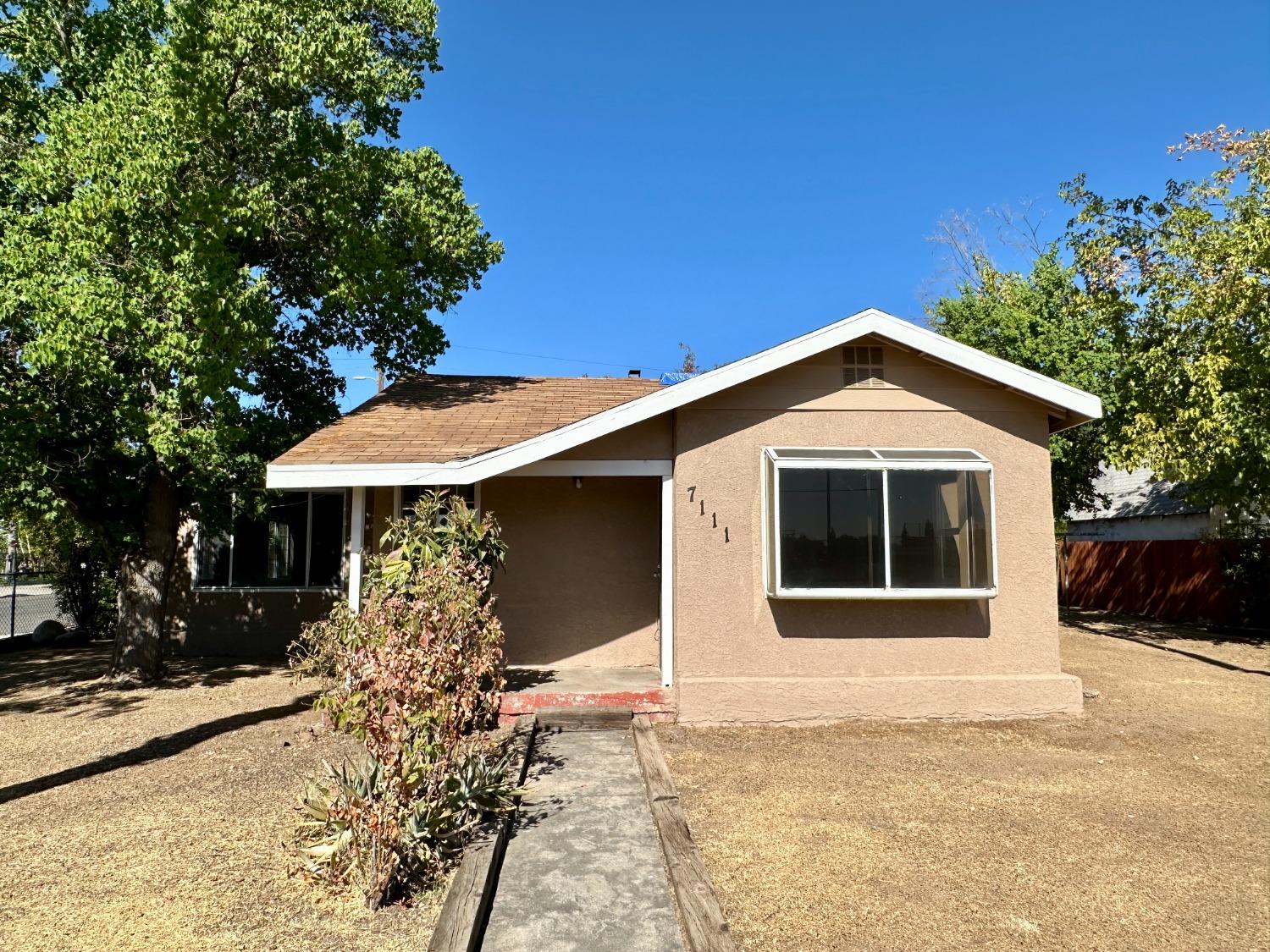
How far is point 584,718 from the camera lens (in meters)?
7.59

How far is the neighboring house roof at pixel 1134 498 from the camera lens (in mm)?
20750

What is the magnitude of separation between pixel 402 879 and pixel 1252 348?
1365cm

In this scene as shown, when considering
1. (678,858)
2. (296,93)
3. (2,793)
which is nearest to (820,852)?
(678,858)

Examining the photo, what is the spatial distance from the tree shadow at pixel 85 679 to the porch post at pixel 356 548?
10.1 ft

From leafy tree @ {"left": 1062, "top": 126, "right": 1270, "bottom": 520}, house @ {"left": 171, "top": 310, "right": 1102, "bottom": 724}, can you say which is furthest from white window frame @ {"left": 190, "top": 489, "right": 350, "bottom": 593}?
leafy tree @ {"left": 1062, "top": 126, "right": 1270, "bottom": 520}

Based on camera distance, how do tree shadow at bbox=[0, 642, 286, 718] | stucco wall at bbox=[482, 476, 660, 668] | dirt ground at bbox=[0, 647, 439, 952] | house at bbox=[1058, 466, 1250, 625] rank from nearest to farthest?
dirt ground at bbox=[0, 647, 439, 952] < tree shadow at bbox=[0, 642, 286, 718] < stucco wall at bbox=[482, 476, 660, 668] < house at bbox=[1058, 466, 1250, 625]

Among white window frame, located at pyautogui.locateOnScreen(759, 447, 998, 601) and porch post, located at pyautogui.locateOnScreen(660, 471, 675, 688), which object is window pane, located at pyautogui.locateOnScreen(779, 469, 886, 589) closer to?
white window frame, located at pyautogui.locateOnScreen(759, 447, 998, 601)

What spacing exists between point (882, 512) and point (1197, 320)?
29.9ft

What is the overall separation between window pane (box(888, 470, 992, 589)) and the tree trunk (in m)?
8.85

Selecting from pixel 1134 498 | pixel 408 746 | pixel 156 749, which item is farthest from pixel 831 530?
pixel 1134 498

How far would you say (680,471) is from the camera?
7898mm

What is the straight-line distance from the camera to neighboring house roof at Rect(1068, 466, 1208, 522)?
20750 millimetres

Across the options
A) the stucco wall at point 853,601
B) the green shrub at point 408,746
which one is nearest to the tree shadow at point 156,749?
the green shrub at point 408,746

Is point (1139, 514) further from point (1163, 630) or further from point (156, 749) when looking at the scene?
point (156, 749)
